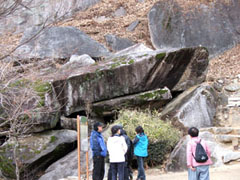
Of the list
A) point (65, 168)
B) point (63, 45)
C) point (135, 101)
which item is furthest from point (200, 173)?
point (63, 45)

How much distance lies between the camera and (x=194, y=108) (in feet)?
37.0

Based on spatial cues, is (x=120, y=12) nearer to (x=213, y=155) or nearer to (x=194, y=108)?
(x=194, y=108)

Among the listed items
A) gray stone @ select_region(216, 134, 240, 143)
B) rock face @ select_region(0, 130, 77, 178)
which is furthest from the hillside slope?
rock face @ select_region(0, 130, 77, 178)

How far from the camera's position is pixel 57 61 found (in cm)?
1561

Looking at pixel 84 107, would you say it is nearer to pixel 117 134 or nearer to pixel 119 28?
pixel 117 134

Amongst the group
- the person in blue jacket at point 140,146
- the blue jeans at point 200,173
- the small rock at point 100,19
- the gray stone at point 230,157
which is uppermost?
the small rock at point 100,19

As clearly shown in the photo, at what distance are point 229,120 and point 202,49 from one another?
3.02m

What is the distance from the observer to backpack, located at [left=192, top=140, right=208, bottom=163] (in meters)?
5.55

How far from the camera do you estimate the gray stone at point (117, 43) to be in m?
19.0

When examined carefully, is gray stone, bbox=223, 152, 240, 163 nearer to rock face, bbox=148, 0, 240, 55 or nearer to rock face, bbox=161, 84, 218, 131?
rock face, bbox=161, 84, 218, 131

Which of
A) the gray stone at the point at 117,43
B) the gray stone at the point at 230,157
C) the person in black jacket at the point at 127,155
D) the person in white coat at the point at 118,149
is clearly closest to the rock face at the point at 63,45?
the gray stone at the point at 117,43

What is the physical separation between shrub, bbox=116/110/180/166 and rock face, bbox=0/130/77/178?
2.29 m

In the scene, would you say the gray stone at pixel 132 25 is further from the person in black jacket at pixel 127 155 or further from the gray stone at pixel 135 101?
the person in black jacket at pixel 127 155

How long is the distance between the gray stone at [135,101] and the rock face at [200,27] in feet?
22.2
